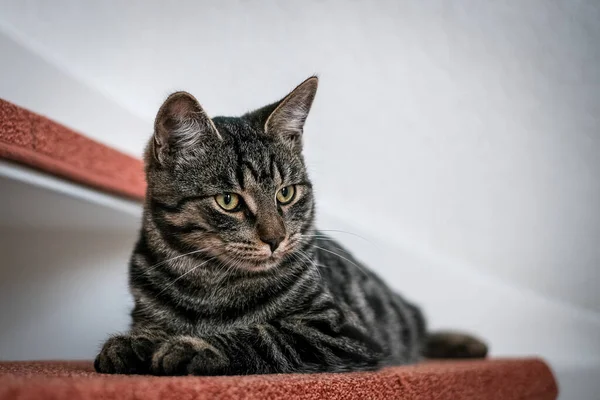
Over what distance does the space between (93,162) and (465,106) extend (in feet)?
3.66

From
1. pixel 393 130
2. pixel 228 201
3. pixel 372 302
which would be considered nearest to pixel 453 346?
pixel 372 302

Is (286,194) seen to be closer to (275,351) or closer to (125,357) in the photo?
(275,351)

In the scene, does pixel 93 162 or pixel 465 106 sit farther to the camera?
pixel 465 106

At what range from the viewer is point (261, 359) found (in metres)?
0.84

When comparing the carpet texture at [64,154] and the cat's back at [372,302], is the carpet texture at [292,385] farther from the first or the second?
the carpet texture at [64,154]

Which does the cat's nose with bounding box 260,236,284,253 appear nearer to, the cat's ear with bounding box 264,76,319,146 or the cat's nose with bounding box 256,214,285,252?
the cat's nose with bounding box 256,214,285,252

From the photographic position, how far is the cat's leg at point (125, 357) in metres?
0.79

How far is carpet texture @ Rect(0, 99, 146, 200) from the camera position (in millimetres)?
973

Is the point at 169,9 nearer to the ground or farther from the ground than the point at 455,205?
farther from the ground

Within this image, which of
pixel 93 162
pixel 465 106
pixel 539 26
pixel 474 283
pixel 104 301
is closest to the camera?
pixel 93 162

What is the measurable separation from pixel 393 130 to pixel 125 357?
118 centimetres

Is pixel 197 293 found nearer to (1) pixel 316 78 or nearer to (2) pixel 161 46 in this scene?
(1) pixel 316 78


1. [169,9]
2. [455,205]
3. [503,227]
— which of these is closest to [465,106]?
[455,205]

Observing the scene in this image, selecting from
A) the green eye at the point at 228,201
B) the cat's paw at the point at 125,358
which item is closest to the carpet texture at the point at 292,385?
the cat's paw at the point at 125,358
